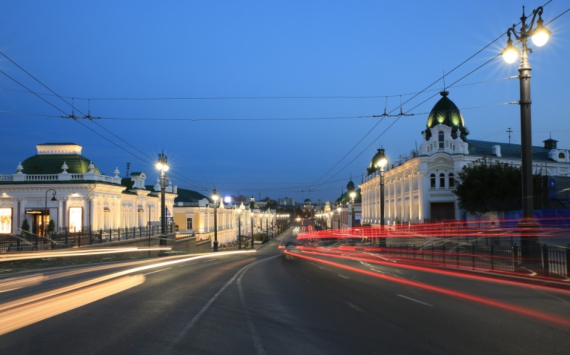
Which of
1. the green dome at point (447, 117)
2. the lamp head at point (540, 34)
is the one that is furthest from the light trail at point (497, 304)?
the green dome at point (447, 117)

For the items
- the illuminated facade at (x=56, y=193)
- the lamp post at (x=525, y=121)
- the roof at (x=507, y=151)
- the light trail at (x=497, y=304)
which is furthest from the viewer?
the roof at (x=507, y=151)

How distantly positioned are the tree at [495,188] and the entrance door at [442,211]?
360 inches

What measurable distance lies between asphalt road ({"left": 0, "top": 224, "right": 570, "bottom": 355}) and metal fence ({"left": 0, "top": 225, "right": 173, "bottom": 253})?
17.6 meters

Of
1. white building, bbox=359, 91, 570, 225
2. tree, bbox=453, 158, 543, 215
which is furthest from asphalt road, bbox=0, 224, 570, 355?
white building, bbox=359, 91, 570, 225

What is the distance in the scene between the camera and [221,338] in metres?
8.79

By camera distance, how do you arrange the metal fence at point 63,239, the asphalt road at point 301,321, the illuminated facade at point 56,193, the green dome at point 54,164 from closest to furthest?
the asphalt road at point 301,321, the metal fence at point 63,239, the illuminated facade at point 56,193, the green dome at point 54,164

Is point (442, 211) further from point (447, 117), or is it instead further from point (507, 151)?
point (507, 151)

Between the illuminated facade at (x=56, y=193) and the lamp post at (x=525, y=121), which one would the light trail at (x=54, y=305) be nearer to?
the lamp post at (x=525, y=121)

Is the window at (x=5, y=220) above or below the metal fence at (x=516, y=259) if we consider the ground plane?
above

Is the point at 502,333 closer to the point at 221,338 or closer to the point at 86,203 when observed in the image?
the point at 221,338

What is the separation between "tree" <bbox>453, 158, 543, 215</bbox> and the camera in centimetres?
4109

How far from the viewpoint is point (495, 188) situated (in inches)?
1645

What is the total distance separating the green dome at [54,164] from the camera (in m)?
49.0

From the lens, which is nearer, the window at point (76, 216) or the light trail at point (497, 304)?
the light trail at point (497, 304)
